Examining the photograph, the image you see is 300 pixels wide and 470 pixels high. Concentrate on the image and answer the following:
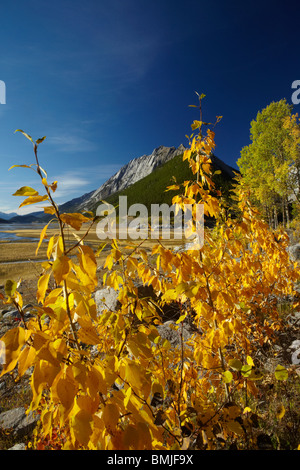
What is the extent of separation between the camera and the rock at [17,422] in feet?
12.1

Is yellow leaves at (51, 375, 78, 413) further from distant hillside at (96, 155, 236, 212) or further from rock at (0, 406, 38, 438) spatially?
distant hillside at (96, 155, 236, 212)

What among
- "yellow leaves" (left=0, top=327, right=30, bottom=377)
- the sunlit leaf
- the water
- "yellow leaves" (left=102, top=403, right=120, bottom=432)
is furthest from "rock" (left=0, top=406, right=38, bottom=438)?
the water

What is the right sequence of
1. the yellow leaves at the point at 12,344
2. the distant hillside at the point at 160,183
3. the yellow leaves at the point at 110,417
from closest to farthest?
the yellow leaves at the point at 12,344 → the yellow leaves at the point at 110,417 → the distant hillside at the point at 160,183

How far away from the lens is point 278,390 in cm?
345

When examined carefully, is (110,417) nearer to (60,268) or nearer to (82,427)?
(82,427)

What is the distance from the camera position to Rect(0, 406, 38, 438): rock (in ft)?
12.1

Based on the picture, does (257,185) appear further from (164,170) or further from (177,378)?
(164,170)

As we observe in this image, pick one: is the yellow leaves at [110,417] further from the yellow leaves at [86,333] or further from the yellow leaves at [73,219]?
the yellow leaves at [73,219]

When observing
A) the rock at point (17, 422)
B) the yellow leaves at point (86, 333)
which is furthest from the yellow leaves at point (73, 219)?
the rock at point (17, 422)

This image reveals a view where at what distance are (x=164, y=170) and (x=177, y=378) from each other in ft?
497

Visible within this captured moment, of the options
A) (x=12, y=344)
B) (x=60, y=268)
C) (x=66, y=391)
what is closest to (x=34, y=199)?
(x=60, y=268)

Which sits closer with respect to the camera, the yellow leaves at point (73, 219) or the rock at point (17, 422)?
the yellow leaves at point (73, 219)
